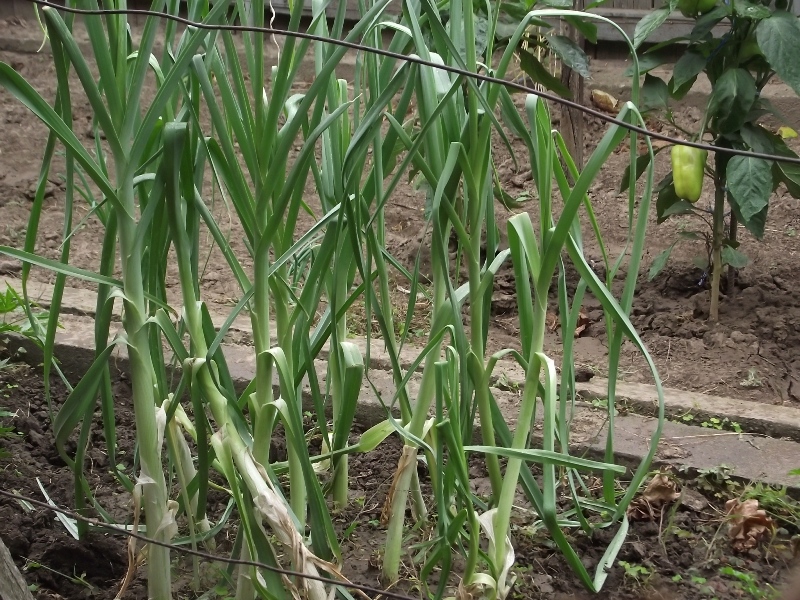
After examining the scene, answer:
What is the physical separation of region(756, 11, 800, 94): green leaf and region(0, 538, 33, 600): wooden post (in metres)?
2.01

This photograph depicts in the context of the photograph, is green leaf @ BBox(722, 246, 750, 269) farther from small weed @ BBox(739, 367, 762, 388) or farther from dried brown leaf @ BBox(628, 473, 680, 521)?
dried brown leaf @ BBox(628, 473, 680, 521)

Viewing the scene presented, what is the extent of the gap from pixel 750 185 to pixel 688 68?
406 mm

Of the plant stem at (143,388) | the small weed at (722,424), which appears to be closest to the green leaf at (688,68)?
the small weed at (722,424)

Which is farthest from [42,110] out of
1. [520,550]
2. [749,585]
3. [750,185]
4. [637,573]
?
[750,185]

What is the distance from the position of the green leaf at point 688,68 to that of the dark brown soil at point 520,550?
120cm

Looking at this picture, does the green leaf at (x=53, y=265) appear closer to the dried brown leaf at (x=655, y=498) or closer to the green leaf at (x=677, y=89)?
the dried brown leaf at (x=655, y=498)

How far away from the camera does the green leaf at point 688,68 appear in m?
2.39

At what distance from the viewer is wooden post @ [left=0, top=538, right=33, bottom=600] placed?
116 cm

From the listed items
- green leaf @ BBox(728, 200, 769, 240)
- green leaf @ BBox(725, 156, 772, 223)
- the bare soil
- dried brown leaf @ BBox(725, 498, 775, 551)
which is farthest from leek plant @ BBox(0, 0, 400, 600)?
green leaf @ BBox(728, 200, 769, 240)

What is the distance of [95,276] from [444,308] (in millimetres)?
498

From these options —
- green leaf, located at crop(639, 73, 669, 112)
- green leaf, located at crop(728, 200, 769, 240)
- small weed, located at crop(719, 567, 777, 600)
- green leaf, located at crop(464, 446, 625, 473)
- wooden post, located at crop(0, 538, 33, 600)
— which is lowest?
small weed, located at crop(719, 567, 777, 600)

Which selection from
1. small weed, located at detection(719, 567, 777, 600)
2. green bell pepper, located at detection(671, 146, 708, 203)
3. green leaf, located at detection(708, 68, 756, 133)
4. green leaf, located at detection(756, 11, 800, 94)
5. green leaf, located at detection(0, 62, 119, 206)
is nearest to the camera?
green leaf, located at detection(0, 62, 119, 206)

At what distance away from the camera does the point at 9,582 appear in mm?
1186

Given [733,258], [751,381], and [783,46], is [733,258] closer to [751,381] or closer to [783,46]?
[751,381]
